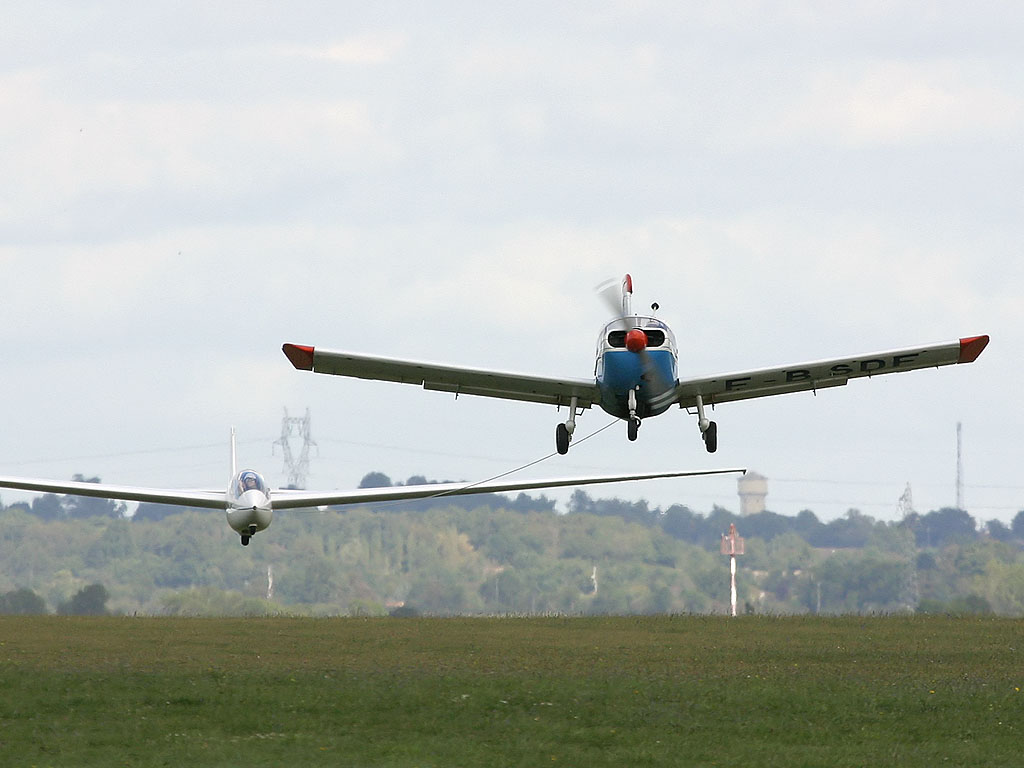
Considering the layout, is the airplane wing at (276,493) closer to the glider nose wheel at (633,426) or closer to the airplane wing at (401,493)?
the airplane wing at (401,493)

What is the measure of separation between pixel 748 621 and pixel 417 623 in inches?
446

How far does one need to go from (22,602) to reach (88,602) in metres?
3.56

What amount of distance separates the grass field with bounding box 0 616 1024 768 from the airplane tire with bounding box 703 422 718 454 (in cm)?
526

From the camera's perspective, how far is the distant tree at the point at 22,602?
80812 mm

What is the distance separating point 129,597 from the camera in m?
89.6

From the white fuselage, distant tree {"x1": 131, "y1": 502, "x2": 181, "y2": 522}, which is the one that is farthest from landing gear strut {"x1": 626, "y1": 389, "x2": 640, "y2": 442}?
distant tree {"x1": 131, "y1": 502, "x2": 181, "y2": 522}

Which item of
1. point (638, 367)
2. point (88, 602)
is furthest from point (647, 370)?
point (88, 602)

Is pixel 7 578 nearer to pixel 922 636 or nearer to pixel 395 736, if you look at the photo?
pixel 922 636

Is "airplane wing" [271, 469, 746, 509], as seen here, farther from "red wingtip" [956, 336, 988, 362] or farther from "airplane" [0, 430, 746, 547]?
"red wingtip" [956, 336, 988, 362]

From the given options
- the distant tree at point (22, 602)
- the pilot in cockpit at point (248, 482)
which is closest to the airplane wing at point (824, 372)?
the pilot in cockpit at point (248, 482)

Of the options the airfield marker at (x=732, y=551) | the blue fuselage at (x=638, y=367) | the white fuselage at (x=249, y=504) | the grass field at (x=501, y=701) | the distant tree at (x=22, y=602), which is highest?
the blue fuselage at (x=638, y=367)

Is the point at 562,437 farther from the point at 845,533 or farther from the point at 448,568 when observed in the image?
the point at 845,533

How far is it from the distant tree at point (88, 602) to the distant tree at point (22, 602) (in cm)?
152

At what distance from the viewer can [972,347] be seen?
32594 mm
